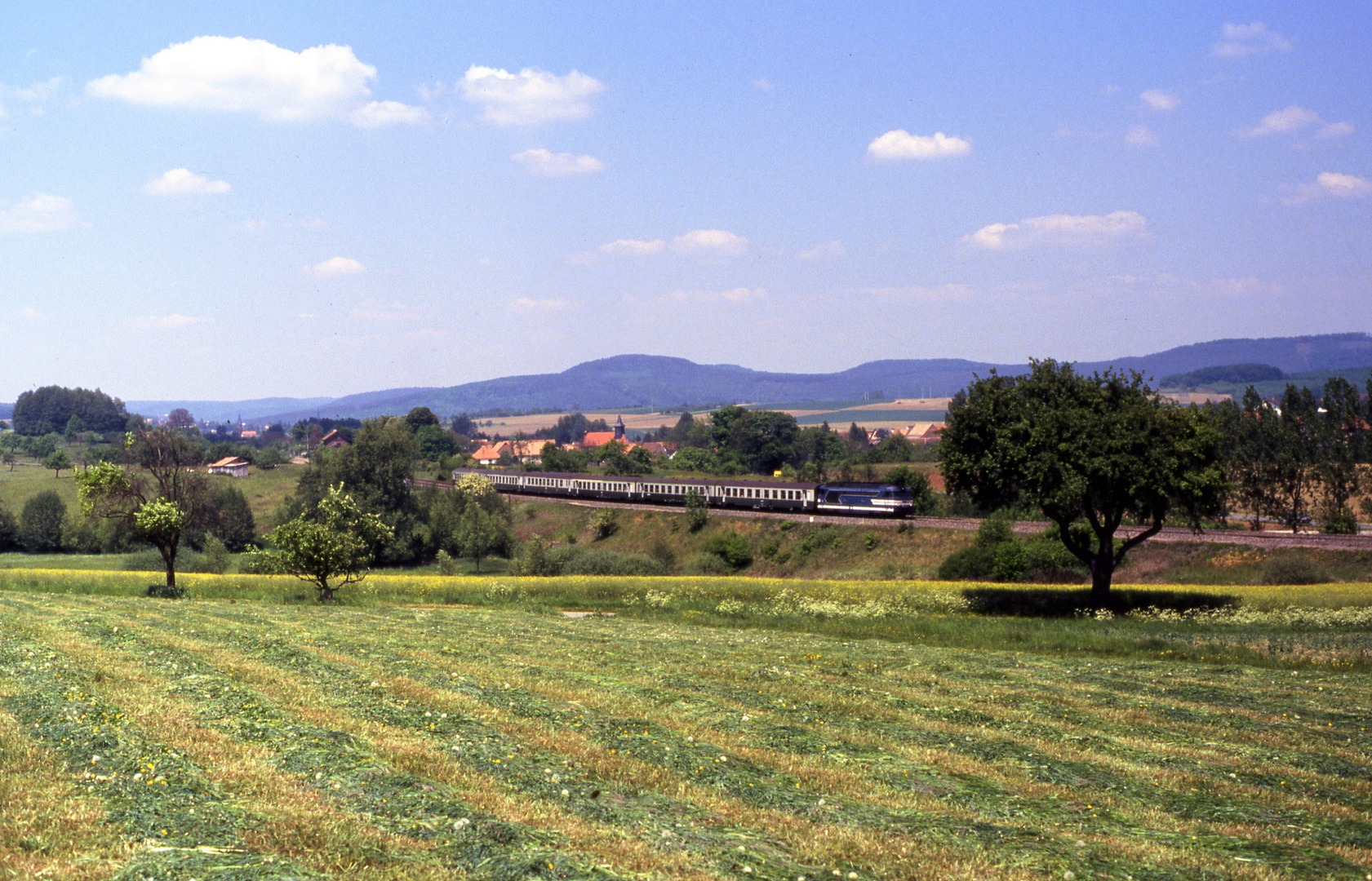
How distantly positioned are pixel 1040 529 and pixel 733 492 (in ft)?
117

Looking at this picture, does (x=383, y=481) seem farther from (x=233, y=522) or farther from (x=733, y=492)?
(x=733, y=492)

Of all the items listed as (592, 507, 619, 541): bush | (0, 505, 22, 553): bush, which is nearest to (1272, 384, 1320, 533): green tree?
(592, 507, 619, 541): bush

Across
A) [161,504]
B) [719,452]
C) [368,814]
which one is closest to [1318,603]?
[368,814]

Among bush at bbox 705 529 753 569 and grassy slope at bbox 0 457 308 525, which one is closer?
bush at bbox 705 529 753 569

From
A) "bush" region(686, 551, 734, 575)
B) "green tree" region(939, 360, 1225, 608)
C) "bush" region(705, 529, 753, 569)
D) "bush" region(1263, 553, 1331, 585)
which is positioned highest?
"green tree" region(939, 360, 1225, 608)

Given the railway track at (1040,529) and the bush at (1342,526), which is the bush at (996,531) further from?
the bush at (1342,526)

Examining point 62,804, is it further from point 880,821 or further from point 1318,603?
point 1318,603

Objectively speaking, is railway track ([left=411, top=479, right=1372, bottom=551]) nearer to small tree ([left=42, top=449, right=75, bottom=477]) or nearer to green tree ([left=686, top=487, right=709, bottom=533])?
green tree ([left=686, top=487, right=709, bottom=533])

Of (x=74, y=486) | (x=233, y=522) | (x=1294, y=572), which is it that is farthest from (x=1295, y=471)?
(x=74, y=486)

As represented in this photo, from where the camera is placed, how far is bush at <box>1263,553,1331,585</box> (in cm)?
5003

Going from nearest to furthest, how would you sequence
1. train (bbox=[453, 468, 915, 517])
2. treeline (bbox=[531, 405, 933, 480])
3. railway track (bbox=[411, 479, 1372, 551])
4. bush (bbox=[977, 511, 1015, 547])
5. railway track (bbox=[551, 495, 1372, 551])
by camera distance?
railway track (bbox=[551, 495, 1372, 551])
railway track (bbox=[411, 479, 1372, 551])
bush (bbox=[977, 511, 1015, 547])
train (bbox=[453, 468, 915, 517])
treeline (bbox=[531, 405, 933, 480])

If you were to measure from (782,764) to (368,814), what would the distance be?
220 inches

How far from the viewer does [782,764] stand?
1324cm

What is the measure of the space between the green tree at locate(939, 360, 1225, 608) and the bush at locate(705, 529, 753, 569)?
36745mm
